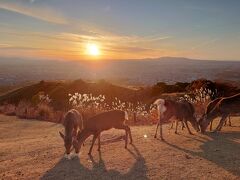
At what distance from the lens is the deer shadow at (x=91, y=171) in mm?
10008

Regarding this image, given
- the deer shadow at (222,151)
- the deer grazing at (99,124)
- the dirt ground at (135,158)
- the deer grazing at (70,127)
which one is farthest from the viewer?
the deer grazing at (99,124)

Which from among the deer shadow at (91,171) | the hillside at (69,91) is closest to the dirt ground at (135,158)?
the deer shadow at (91,171)

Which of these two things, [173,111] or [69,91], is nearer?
[173,111]

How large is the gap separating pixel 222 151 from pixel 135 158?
10.3ft

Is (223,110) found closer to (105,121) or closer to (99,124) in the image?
(105,121)

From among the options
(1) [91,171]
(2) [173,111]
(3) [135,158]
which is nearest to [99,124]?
(3) [135,158]

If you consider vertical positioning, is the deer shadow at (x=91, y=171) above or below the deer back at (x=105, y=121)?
below

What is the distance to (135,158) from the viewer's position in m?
11.5

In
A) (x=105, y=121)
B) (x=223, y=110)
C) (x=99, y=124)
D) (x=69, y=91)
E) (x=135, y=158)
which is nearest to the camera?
(x=135, y=158)

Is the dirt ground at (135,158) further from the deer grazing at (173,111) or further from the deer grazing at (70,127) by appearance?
the deer grazing at (173,111)

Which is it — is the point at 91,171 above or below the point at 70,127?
below

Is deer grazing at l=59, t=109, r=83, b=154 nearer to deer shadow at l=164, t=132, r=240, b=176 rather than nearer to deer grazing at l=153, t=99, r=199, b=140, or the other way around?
deer grazing at l=153, t=99, r=199, b=140

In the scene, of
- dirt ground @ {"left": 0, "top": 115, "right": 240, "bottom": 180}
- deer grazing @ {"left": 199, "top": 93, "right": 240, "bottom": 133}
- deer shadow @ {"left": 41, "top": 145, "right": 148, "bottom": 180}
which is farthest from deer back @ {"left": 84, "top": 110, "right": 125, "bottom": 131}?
deer grazing @ {"left": 199, "top": 93, "right": 240, "bottom": 133}

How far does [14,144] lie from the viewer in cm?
1483
